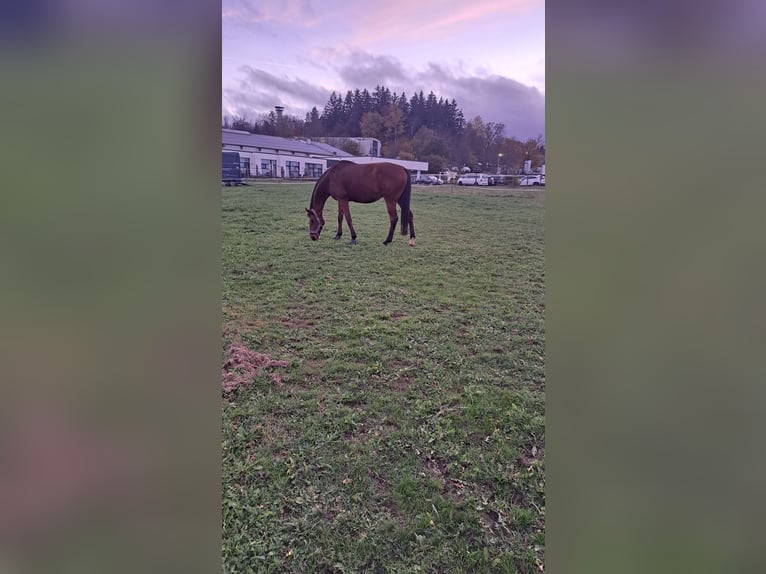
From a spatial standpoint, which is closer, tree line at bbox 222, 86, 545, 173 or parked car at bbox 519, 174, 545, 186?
parked car at bbox 519, 174, 545, 186

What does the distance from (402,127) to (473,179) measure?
0.81 meters

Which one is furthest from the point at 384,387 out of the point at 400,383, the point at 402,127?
the point at 402,127

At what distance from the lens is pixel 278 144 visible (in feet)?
12.6

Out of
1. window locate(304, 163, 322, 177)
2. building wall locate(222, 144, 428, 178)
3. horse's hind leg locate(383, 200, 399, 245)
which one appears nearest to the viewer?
building wall locate(222, 144, 428, 178)

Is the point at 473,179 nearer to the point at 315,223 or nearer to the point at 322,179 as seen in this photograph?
the point at 322,179

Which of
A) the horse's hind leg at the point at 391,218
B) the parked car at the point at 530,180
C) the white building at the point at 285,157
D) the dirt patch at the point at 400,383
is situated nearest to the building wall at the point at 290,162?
the white building at the point at 285,157

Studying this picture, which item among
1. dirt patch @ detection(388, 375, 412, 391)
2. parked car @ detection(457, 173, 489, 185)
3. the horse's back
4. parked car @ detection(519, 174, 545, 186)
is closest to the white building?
the horse's back

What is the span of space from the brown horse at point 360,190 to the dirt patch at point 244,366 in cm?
161

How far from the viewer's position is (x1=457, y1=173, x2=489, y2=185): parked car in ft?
11.6

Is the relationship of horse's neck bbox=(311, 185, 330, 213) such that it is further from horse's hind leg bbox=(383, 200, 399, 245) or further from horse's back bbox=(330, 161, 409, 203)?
horse's hind leg bbox=(383, 200, 399, 245)

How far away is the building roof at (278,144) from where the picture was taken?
343 cm

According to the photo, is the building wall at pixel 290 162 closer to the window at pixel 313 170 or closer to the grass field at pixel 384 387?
the window at pixel 313 170
